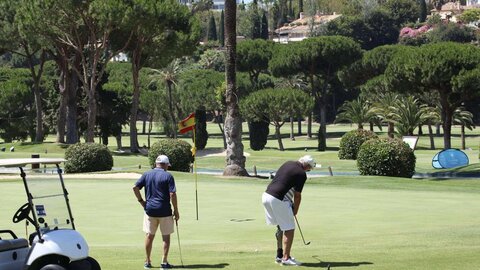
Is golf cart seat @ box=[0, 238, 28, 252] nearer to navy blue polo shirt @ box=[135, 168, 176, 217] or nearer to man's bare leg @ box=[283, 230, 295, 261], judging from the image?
navy blue polo shirt @ box=[135, 168, 176, 217]

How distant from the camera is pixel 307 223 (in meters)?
22.3

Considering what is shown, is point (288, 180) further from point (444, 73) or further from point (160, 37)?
point (160, 37)

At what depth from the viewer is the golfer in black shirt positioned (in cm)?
1539

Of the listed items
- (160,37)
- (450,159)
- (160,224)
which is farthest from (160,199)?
(160,37)

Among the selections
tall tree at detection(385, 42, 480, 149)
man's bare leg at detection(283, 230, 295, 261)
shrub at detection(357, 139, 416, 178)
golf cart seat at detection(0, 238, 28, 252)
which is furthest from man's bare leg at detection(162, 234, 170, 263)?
tall tree at detection(385, 42, 480, 149)

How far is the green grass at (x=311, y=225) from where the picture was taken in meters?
16.0

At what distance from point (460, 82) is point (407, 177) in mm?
24415

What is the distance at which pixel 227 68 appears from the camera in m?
42.2

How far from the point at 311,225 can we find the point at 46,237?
10.2 m

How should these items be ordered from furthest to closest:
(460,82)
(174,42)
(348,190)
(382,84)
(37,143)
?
(382,84)
(37,143)
(174,42)
(460,82)
(348,190)

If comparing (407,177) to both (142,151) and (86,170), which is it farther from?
(142,151)

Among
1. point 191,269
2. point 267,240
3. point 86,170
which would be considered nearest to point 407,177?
point 86,170

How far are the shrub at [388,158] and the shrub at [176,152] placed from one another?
9.06m

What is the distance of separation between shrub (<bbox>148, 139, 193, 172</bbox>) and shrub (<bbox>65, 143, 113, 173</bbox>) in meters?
2.43
